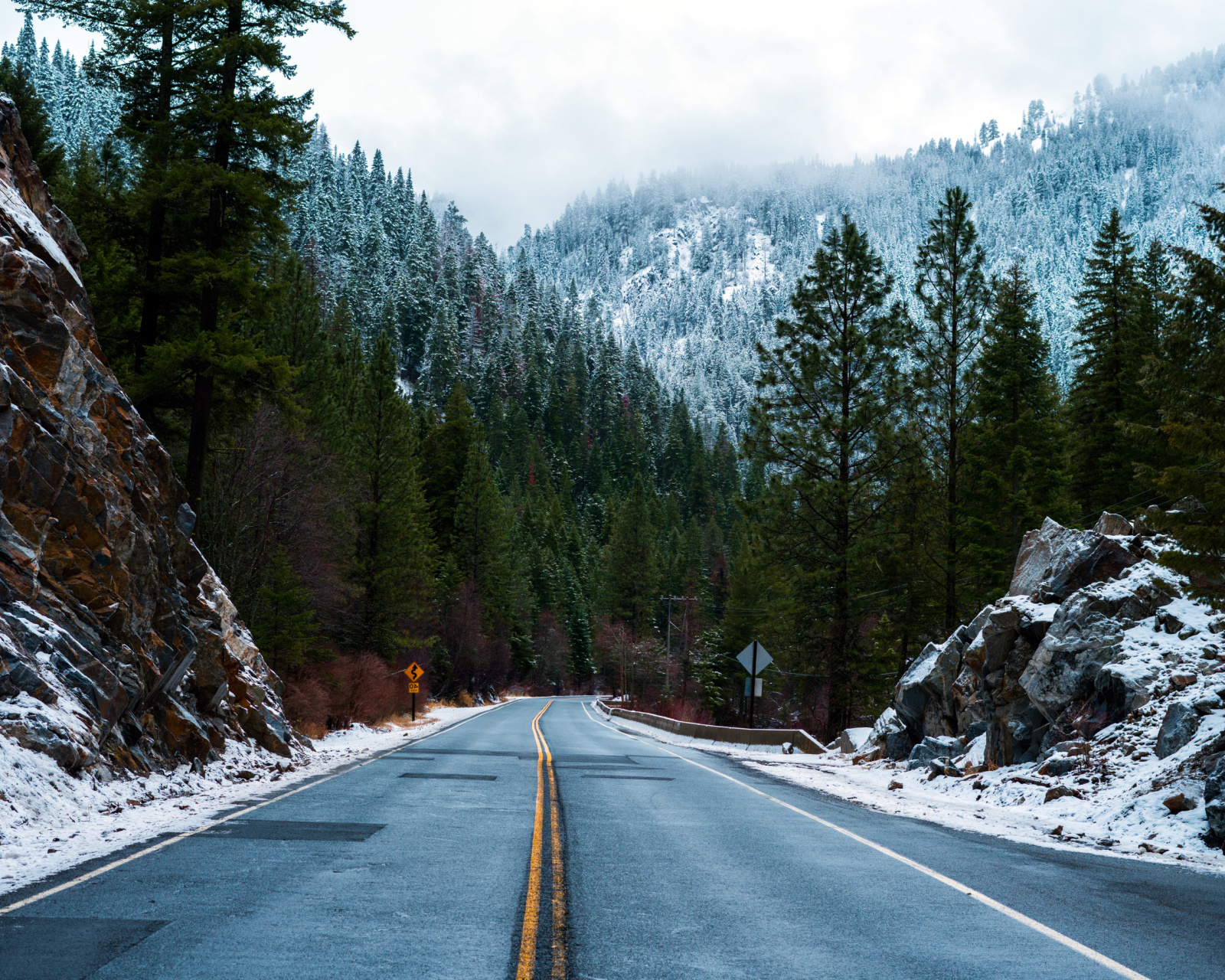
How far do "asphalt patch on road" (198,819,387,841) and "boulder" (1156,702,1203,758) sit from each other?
33.6 feet

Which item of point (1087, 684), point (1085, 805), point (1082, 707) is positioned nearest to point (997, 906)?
point (1085, 805)

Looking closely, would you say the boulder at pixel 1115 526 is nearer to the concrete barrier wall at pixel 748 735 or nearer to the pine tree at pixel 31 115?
the concrete barrier wall at pixel 748 735

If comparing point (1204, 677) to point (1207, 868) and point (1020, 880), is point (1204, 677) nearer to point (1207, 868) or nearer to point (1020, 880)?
point (1207, 868)

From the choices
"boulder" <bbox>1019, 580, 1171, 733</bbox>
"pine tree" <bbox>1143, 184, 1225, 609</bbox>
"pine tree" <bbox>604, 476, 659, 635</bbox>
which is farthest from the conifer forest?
"pine tree" <bbox>604, 476, 659, 635</bbox>

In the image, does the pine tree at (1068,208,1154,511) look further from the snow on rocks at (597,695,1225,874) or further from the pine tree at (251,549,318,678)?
the pine tree at (251,549,318,678)

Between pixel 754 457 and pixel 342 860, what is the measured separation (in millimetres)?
21114

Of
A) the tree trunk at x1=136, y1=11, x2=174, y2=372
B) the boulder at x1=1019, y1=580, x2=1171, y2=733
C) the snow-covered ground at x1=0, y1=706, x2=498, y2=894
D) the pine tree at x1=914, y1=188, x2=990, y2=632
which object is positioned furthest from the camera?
the pine tree at x1=914, y1=188, x2=990, y2=632

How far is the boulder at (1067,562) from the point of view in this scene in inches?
659

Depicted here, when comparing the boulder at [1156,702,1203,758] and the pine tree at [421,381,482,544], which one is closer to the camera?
the boulder at [1156,702,1203,758]

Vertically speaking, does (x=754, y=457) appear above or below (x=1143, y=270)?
below

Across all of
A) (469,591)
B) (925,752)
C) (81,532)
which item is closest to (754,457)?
(925,752)

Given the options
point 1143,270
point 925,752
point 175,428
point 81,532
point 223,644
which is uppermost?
point 1143,270

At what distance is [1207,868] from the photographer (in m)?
8.95

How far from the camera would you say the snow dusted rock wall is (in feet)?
38.4
